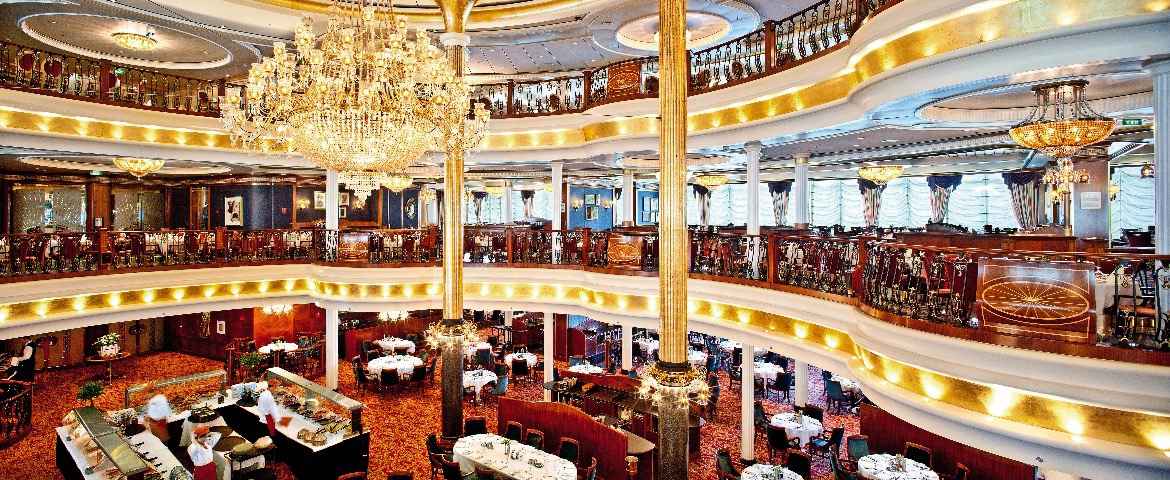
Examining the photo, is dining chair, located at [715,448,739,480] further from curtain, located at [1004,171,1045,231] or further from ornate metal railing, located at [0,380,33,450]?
ornate metal railing, located at [0,380,33,450]

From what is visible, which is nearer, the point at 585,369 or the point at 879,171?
the point at 879,171

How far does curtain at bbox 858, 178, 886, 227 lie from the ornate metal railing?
20.9m

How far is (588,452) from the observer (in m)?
10.4

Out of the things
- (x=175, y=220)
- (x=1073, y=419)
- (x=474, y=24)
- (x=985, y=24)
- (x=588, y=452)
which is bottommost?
(x=588, y=452)

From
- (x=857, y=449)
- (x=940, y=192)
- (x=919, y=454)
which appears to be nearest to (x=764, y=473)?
(x=857, y=449)

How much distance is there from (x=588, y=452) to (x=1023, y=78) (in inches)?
321

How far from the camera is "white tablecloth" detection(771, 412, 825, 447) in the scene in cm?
1066

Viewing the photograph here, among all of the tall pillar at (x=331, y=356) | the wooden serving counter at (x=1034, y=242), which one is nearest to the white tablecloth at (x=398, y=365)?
the tall pillar at (x=331, y=356)

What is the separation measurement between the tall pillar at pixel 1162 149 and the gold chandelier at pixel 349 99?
20.4ft

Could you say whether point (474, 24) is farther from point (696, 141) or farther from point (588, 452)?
point (588, 452)

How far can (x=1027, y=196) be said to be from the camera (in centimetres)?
1503

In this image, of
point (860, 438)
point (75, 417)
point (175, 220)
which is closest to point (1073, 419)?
point (860, 438)

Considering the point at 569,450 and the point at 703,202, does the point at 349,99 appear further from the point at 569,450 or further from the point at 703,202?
the point at 703,202

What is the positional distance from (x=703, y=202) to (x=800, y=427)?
48.3 feet
